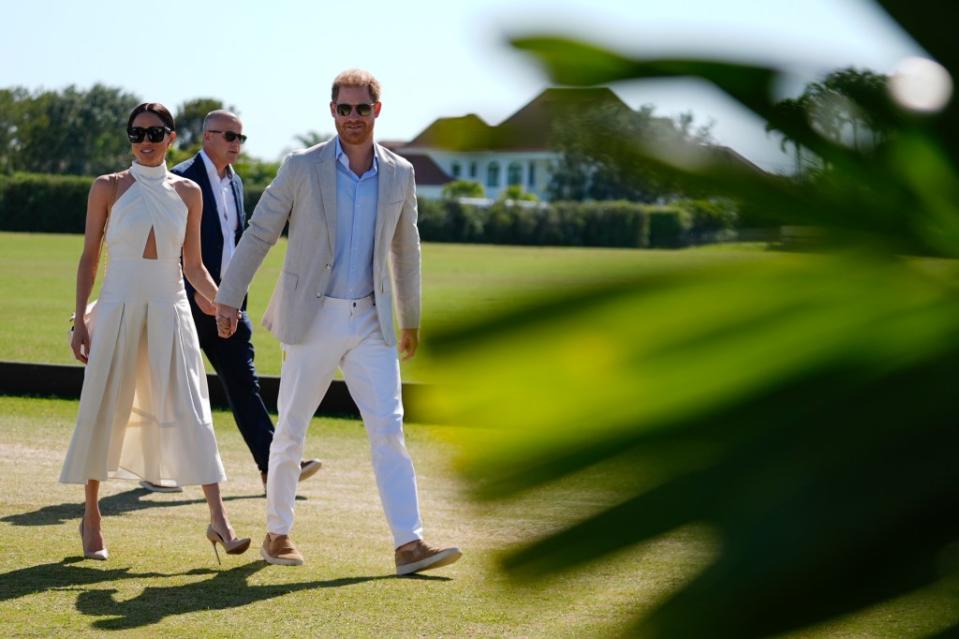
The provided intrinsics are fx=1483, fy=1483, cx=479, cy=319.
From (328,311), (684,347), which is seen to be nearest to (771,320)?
(684,347)

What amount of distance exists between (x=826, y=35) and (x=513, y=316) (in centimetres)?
10

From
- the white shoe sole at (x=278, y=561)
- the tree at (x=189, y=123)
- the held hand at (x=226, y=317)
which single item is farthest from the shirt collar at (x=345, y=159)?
the tree at (x=189, y=123)

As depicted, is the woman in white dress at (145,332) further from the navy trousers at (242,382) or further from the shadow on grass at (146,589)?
the navy trousers at (242,382)

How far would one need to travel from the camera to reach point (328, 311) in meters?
6.29

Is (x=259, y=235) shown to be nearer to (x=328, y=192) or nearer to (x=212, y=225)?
(x=328, y=192)

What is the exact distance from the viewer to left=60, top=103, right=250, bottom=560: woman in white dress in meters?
6.73

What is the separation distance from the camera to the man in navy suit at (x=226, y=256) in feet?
25.6

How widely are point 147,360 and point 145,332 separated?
5.2 inches

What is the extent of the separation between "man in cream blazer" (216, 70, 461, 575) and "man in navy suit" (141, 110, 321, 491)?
134 centimetres

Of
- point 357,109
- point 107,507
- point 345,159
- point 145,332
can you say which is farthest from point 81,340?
point 357,109

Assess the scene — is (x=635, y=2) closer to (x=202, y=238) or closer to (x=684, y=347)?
(x=684, y=347)

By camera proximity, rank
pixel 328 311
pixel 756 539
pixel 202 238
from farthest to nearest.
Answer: pixel 202 238 < pixel 328 311 < pixel 756 539

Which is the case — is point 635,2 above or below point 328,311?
above

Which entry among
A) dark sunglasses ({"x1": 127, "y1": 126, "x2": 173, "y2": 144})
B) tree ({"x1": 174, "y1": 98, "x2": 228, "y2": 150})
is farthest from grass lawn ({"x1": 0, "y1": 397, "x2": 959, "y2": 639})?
tree ({"x1": 174, "y1": 98, "x2": 228, "y2": 150})
